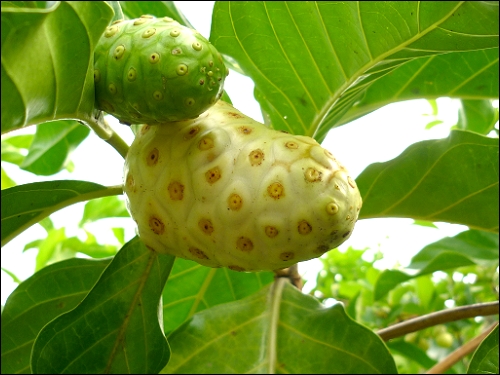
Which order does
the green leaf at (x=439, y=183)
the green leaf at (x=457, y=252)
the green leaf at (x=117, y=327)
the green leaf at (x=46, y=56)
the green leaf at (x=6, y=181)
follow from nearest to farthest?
1. the green leaf at (x=46, y=56)
2. the green leaf at (x=117, y=327)
3. the green leaf at (x=439, y=183)
4. the green leaf at (x=457, y=252)
5. the green leaf at (x=6, y=181)

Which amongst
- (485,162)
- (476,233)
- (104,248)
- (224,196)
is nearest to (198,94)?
(224,196)

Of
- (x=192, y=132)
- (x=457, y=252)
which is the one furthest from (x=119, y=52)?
(x=457, y=252)

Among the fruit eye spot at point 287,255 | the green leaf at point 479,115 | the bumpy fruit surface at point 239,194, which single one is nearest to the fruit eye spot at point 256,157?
the bumpy fruit surface at point 239,194

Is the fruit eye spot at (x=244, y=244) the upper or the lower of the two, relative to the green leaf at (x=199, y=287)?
upper

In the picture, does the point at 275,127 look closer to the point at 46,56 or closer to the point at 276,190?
the point at 276,190

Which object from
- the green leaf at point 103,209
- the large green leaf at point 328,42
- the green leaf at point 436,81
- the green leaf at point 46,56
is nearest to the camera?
the green leaf at point 46,56

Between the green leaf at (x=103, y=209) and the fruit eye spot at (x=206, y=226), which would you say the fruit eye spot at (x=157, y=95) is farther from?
the green leaf at (x=103, y=209)

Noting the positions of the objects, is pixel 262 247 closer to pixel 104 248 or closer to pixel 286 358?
pixel 286 358

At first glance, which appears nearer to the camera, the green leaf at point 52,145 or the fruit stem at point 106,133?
the fruit stem at point 106,133

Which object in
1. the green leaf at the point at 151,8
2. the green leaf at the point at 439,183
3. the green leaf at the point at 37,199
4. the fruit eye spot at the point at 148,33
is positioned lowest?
the green leaf at the point at 439,183
